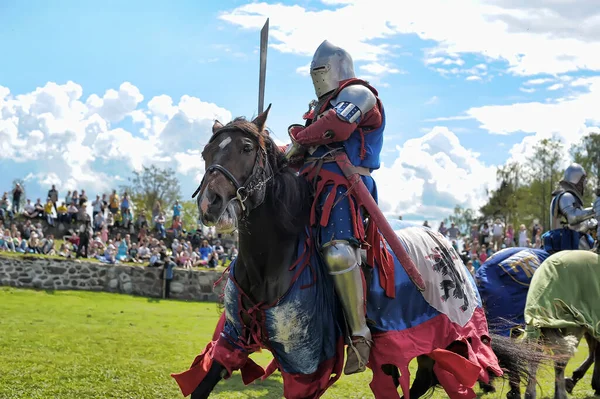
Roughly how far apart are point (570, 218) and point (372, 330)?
16.6ft

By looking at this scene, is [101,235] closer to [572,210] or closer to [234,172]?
[572,210]

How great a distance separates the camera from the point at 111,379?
7895 mm

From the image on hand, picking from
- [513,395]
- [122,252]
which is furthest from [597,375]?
[122,252]

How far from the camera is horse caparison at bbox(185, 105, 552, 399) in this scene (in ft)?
14.2

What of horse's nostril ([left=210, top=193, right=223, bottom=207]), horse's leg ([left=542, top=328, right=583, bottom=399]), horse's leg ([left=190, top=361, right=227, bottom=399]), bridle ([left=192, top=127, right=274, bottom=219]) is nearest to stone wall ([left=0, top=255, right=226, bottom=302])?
horse's leg ([left=542, top=328, right=583, bottom=399])

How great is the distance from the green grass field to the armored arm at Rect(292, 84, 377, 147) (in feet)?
10.2

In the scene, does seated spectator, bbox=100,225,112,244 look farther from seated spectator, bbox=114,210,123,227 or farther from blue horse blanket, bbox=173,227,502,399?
blue horse blanket, bbox=173,227,502,399

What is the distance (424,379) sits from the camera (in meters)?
6.55

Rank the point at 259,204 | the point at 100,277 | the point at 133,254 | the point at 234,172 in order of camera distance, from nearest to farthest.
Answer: the point at 234,172, the point at 259,204, the point at 100,277, the point at 133,254

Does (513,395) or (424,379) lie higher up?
(424,379)

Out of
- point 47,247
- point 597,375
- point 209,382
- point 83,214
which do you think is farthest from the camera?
point 83,214

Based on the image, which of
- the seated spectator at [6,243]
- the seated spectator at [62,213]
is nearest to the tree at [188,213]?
the seated spectator at [62,213]

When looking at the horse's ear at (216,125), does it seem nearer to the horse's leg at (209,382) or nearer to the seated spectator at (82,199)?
the horse's leg at (209,382)

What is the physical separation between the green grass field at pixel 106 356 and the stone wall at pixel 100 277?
3.25m
